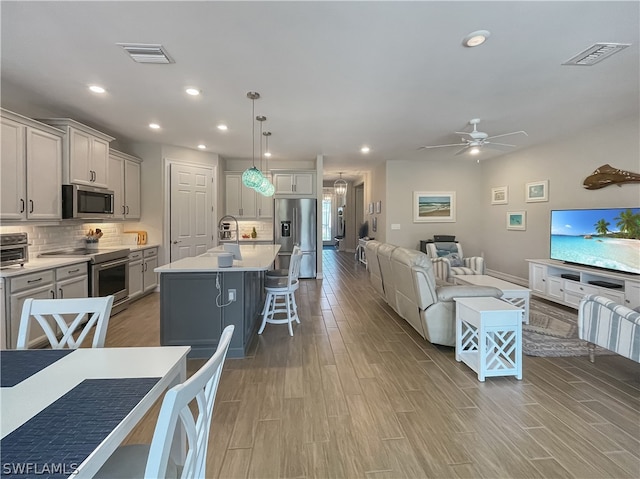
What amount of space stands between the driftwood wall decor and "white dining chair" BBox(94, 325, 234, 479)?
5711mm

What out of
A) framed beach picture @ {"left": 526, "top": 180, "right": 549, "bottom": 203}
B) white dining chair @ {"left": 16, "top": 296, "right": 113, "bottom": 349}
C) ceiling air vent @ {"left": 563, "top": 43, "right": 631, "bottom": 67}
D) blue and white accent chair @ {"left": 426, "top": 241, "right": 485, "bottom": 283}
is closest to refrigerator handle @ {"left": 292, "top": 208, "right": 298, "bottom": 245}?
blue and white accent chair @ {"left": 426, "top": 241, "right": 485, "bottom": 283}

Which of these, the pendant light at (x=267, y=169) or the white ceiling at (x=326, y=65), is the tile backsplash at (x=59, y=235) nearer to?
the white ceiling at (x=326, y=65)

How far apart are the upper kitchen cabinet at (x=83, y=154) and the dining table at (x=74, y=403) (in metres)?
3.46

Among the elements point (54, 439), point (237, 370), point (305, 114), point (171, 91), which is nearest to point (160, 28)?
point (171, 91)

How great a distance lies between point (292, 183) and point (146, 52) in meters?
4.66

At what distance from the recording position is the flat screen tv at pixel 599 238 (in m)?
4.03

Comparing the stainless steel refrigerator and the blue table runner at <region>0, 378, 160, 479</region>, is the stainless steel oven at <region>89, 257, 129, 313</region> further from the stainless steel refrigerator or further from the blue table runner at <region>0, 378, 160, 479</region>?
the blue table runner at <region>0, 378, 160, 479</region>

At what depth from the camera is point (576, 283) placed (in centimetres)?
452

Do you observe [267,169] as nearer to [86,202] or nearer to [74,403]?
[86,202]

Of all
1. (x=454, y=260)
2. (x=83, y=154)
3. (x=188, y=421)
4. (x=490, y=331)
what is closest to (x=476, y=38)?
(x=490, y=331)

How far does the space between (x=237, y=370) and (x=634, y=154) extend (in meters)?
5.78

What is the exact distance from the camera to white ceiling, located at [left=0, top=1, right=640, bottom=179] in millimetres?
2193

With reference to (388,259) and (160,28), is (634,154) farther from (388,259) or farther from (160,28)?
(160,28)

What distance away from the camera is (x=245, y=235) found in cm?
754
